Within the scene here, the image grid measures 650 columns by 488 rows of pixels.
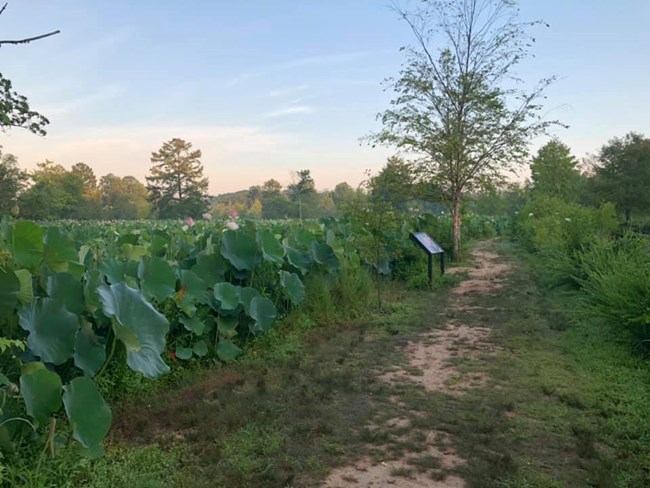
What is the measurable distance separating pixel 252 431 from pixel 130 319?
1.06 m

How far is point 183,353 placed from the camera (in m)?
4.31

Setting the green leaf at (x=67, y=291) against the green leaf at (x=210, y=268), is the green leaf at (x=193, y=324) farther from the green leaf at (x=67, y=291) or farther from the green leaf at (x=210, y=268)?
the green leaf at (x=67, y=291)

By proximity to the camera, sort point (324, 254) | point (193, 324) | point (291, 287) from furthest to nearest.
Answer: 1. point (324, 254)
2. point (291, 287)
3. point (193, 324)

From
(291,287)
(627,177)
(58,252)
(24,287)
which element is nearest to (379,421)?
(24,287)

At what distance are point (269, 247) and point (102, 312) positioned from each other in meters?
2.56

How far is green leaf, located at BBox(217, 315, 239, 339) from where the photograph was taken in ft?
15.5

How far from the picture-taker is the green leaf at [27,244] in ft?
9.78

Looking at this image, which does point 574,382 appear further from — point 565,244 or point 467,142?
point 467,142

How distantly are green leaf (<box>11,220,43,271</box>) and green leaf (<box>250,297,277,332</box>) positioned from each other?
2.15 m

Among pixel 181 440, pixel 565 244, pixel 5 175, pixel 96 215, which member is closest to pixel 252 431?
pixel 181 440

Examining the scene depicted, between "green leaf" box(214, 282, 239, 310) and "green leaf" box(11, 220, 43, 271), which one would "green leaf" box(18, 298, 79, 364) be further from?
"green leaf" box(214, 282, 239, 310)

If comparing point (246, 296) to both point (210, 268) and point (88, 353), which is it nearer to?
point (210, 268)

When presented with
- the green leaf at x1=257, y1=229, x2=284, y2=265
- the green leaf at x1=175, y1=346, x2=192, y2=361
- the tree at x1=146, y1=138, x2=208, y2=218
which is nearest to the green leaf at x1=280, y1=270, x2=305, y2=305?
the green leaf at x1=257, y1=229, x2=284, y2=265

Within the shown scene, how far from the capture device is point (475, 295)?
27.5 feet
